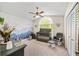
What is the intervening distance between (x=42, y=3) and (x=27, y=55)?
1.01 metres

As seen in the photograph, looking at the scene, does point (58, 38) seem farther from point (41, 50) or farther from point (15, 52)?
point (15, 52)

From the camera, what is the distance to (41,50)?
2023 millimetres

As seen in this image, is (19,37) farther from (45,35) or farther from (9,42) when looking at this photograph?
(45,35)

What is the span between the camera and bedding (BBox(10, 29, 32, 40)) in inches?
78.2

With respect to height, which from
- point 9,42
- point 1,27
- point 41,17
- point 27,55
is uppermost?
point 41,17

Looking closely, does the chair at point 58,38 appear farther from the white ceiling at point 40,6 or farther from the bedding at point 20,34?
the bedding at point 20,34

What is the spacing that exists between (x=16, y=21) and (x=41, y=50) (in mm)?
717

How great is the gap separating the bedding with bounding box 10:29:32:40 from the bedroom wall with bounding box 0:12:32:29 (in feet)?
0.27

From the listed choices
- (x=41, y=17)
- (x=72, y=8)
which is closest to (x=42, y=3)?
(x=41, y=17)

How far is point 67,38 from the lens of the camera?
81.8 inches

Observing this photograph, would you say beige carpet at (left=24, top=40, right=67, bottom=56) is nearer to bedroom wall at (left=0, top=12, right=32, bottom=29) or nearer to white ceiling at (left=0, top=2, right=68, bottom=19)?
bedroom wall at (left=0, top=12, right=32, bottom=29)

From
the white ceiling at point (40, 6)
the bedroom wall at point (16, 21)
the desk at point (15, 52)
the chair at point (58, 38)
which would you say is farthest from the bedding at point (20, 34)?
the chair at point (58, 38)

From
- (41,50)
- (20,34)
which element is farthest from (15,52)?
(41,50)

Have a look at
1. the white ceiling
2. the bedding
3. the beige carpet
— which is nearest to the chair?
the beige carpet
